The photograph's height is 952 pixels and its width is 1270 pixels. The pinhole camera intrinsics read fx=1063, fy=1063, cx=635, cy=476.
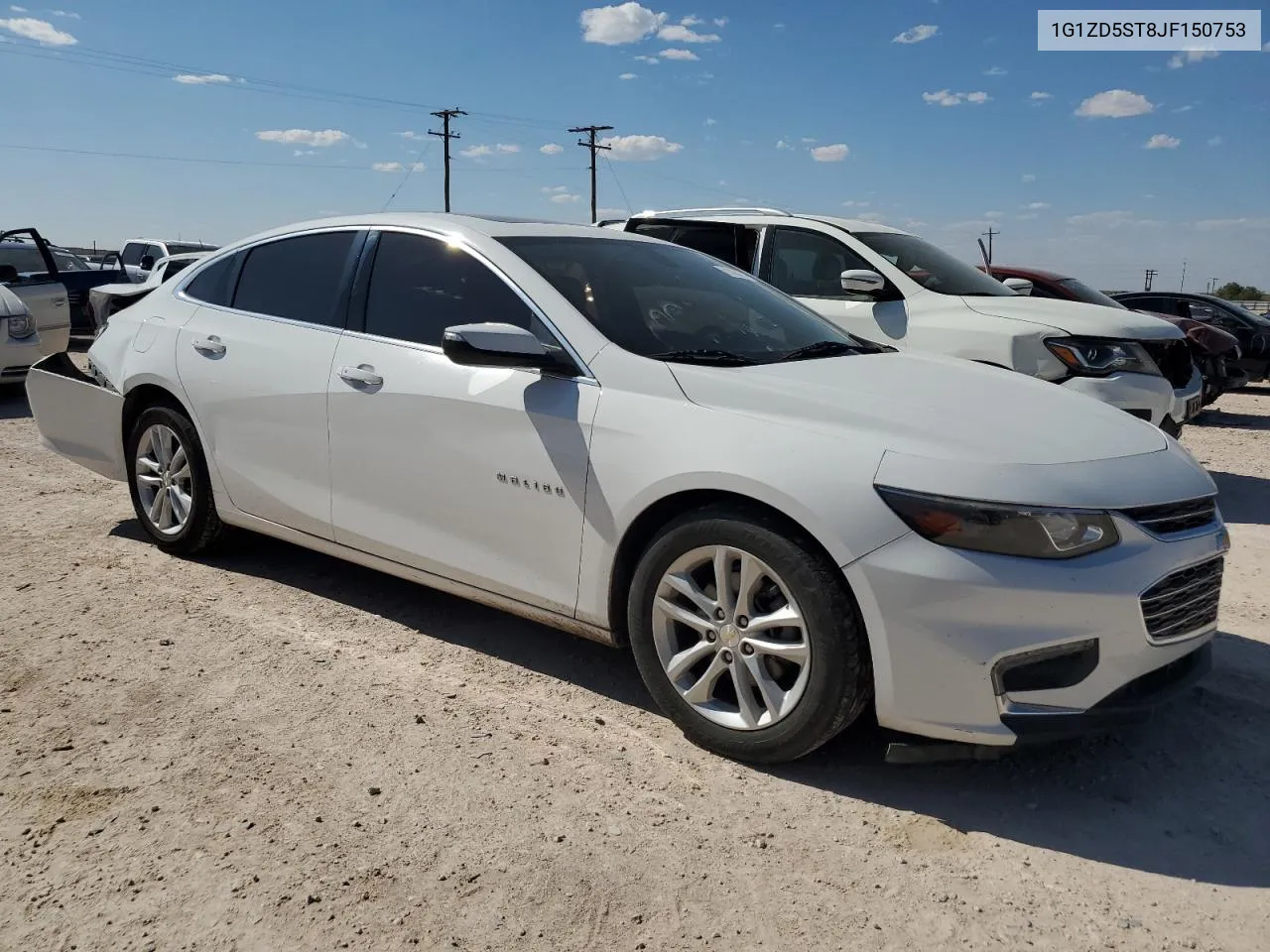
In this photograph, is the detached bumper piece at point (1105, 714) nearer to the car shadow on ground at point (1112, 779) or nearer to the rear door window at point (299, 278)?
the car shadow on ground at point (1112, 779)

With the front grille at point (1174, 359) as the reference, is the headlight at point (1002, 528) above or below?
below

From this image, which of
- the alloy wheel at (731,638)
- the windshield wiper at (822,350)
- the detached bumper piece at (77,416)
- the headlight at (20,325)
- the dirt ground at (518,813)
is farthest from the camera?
the headlight at (20,325)

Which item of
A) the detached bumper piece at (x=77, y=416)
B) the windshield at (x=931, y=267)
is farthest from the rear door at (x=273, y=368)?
the windshield at (x=931, y=267)

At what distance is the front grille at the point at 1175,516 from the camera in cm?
288

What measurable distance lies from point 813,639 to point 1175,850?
1.07m

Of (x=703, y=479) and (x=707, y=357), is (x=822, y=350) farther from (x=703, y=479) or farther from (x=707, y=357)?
(x=703, y=479)

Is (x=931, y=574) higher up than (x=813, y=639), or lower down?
higher up

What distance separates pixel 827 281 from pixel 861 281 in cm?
76

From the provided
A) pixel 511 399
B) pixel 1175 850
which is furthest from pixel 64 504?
pixel 1175 850

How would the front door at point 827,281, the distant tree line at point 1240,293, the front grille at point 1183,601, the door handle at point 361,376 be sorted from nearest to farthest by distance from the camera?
1. the front grille at point 1183,601
2. the door handle at point 361,376
3. the front door at point 827,281
4. the distant tree line at point 1240,293

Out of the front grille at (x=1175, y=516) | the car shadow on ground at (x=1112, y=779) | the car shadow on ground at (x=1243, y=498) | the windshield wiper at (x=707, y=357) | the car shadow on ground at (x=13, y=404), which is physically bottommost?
the car shadow on ground at (x=1112, y=779)

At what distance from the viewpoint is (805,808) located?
116 inches

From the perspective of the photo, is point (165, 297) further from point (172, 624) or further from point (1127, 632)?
point (1127, 632)

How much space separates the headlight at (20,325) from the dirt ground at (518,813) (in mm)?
7008
